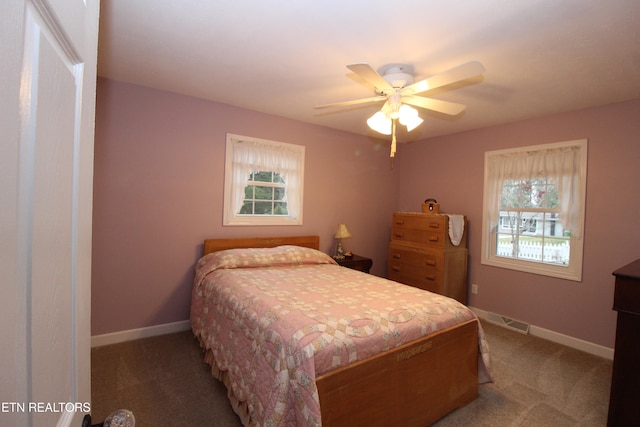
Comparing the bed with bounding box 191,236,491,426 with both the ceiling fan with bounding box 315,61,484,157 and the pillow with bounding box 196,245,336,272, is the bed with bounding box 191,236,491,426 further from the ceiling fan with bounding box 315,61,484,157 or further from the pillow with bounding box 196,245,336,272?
the ceiling fan with bounding box 315,61,484,157

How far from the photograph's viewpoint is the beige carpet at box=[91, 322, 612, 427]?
195 centimetres

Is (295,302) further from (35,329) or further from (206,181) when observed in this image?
(206,181)

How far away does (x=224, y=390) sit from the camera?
7.17ft

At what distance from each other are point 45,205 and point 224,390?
2183 millimetres

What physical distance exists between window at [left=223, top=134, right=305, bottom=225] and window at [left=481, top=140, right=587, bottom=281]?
2421 millimetres

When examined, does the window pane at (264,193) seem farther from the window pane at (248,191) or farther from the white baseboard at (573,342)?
the white baseboard at (573,342)

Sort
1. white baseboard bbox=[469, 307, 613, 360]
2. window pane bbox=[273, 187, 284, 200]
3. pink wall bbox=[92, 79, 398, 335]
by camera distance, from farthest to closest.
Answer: window pane bbox=[273, 187, 284, 200]
white baseboard bbox=[469, 307, 613, 360]
pink wall bbox=[92, 79, 398, 335]

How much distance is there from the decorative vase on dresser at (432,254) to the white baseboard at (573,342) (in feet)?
2.73

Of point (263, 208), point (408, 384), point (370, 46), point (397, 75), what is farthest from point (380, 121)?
point (263, 208)

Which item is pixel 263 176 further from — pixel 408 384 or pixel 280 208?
pixel 408 384

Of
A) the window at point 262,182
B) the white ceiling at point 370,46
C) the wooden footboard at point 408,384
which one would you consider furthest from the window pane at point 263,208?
the wooden footboard at point 408,384

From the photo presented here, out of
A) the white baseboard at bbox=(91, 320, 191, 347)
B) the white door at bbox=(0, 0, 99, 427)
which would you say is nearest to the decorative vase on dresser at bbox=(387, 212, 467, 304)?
the white baseboard at bbox=(91, 320, 191, 347)

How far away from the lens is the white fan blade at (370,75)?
165cm

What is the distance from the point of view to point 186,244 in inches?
124
